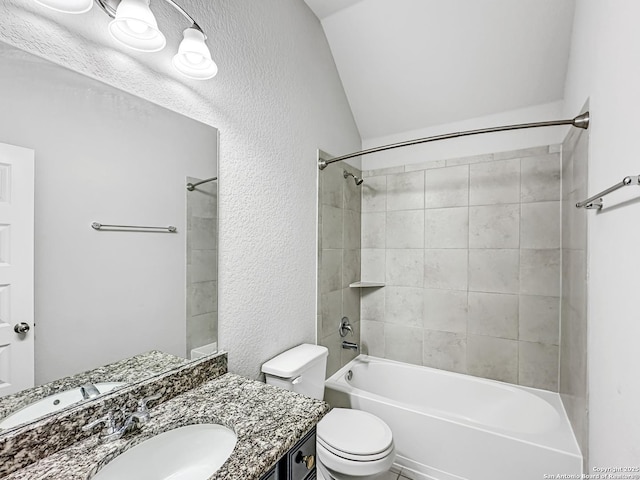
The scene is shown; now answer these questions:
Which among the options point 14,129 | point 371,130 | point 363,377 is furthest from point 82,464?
point 371,130

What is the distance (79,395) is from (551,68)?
2.89 metres

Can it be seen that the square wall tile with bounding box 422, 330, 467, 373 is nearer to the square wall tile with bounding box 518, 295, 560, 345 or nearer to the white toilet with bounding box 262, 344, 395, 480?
the square wall tile with bounding box 518, 295, 560, 345

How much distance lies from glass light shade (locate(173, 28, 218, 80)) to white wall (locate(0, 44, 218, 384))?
0.57 ft

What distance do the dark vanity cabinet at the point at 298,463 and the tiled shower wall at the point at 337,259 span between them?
3.54 feet

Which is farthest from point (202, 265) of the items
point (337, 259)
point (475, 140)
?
point (475, 140)

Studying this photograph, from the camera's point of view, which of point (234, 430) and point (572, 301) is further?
point (572, 301)

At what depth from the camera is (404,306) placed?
254cm

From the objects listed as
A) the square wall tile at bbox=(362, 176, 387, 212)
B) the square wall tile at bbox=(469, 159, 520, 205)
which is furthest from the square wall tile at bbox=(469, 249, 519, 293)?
the square wall tile at bbox=(362, 176, 387, 212)

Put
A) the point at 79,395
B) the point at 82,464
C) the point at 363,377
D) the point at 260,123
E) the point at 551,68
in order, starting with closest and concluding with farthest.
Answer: the point at 82,464 < the point at 79,395 < the point at 260,123 < the point at 551,68 < the point at 363,377

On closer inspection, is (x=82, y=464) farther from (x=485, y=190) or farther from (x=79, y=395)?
(x=485, y=190)

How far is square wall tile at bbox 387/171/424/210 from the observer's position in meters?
2.48

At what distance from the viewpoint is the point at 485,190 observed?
225 centimetres

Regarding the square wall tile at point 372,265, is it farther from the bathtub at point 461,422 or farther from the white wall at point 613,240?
the white wall at point 613,240

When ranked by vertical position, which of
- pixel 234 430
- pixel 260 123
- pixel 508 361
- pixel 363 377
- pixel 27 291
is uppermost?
pixel 260 123
